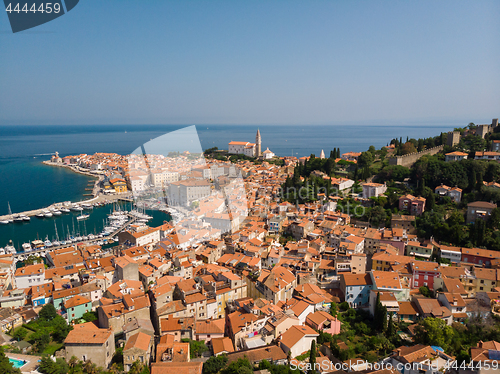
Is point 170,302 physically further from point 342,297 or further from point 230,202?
point 230,202

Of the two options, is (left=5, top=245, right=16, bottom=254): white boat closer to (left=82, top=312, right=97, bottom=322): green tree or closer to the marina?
the marina

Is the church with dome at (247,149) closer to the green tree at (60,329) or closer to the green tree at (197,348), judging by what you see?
the green tree at (60,329)

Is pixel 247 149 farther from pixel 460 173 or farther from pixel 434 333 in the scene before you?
pixel 434 333

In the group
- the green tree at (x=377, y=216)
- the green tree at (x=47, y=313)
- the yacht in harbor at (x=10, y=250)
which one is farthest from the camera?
the yacht in harbor at (x=10, y=250)

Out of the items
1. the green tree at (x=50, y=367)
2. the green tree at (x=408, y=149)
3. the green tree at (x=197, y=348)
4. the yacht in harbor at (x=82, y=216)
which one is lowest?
the yacht in harbor at (x=82, y=216)

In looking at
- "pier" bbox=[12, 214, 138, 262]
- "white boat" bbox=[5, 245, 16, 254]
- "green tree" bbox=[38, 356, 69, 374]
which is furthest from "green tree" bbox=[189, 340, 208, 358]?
Answer: "white boat" bbox=[5, 245, 16, 254]

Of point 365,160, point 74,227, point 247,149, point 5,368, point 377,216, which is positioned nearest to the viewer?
point 5,368

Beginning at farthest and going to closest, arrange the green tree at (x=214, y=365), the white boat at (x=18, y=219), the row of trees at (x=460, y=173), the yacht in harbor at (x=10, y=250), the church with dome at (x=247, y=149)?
1. the church with dome at (x=247, y=149)
2. the white boat at (x=18, y=219)
3. the row of trees at (x=460, y=173)
4. the yacht in harbor at (x=10, y=250)
5. the green tree at (x=214, y=365)

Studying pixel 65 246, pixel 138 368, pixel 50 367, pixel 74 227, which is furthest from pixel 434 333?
pixel 74 227

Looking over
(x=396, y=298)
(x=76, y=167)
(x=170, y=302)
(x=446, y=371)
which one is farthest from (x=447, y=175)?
(x=76, y=167)

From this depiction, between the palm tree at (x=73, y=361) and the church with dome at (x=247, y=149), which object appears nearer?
the palm tree at (x=73, y=361)

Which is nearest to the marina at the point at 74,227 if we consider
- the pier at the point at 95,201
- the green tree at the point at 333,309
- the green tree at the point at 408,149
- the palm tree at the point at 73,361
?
the pier at the point at 95,201
